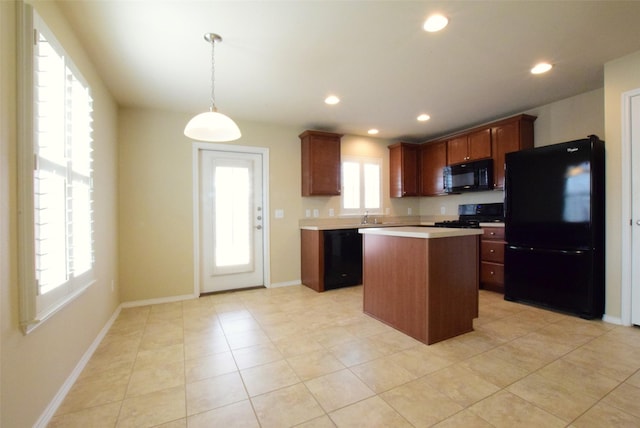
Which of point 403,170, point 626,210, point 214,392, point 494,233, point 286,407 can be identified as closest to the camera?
point 286,407

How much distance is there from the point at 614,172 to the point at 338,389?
3.17m

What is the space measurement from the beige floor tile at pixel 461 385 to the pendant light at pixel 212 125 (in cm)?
222

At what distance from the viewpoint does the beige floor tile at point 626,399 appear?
5.05 ft

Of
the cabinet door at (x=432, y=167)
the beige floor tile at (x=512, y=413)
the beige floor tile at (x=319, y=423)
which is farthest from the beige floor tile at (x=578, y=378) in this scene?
the cabinet door at (x=432, y=167)

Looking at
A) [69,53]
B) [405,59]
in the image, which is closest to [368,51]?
[405,59]

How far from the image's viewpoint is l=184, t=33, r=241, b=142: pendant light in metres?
2.07

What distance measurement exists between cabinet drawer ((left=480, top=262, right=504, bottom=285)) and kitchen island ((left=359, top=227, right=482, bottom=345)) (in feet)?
4.67

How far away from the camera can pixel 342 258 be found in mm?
4121

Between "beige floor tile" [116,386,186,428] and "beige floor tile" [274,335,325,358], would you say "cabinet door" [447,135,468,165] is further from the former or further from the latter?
"beige floor tile" [116,386,186,428]

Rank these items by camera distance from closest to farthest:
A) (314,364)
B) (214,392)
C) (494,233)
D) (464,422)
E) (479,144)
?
(464,422), (214,392), (314,364), (494,233), (479,144)

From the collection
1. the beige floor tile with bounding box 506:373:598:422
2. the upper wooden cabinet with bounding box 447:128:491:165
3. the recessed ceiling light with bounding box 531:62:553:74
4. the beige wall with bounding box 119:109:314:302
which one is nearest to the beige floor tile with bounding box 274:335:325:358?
the beige floor tile with bounding box 506:373:598:422

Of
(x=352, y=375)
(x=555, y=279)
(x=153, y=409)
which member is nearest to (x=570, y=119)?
(x=555, y=279)

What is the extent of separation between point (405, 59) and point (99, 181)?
302cm

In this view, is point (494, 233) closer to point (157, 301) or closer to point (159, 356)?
point (159, 356)
